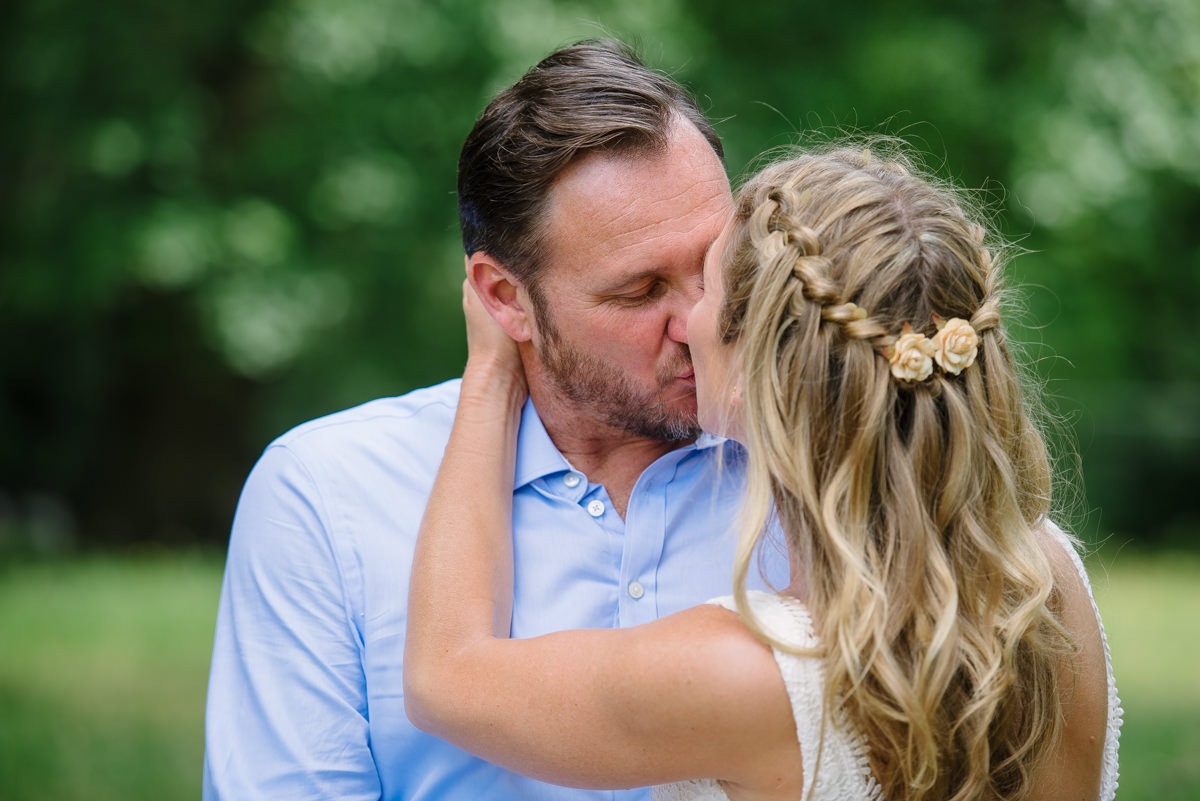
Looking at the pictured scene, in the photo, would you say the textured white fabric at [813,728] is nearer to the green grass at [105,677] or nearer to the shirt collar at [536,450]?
the shirt collar at [536,450]

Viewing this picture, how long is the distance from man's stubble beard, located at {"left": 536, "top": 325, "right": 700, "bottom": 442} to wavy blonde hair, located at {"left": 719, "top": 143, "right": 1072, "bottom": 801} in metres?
0.58

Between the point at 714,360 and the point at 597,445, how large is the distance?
569 mm

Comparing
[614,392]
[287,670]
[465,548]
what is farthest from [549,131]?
[287,670]

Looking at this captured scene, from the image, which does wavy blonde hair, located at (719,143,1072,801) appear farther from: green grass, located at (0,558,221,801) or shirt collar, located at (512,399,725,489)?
green grass, located at (0,558,221,801)

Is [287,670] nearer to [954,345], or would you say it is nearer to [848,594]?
[848,594]

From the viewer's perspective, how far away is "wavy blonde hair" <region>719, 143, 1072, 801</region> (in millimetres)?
1748

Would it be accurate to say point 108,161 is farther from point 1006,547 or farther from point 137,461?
point 1006,547

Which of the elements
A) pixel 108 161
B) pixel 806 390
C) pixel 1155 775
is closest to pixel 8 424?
pixel 108 161

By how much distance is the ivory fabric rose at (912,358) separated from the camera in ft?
5.79

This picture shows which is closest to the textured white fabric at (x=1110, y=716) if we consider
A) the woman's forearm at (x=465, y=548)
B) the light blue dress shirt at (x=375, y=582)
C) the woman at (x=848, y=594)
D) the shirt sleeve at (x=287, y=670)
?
the woman at (x=848, y=594)

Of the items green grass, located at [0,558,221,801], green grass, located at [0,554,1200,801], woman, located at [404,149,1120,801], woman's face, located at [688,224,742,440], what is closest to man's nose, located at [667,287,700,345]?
woman's face, located at [688,224,742,440]

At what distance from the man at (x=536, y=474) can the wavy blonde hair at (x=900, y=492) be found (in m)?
0.48

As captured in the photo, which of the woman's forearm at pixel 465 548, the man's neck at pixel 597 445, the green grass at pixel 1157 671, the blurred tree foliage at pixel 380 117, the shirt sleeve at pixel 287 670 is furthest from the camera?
the blurred tree foliage at pixel 380 117

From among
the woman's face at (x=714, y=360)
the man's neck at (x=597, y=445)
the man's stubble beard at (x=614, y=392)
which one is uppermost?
the woman's face at (x=714, y=360)
